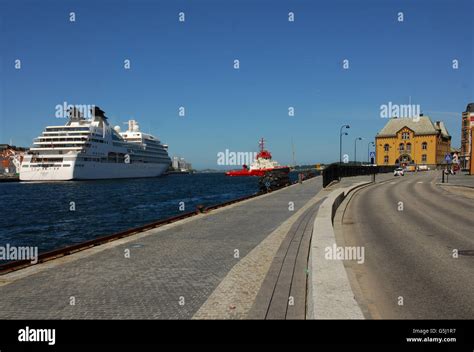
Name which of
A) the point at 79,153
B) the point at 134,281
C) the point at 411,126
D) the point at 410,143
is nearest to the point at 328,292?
the point at 134,281

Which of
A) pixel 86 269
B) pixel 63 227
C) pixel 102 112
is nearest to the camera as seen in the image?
pixel 86 269

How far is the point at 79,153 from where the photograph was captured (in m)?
91.8

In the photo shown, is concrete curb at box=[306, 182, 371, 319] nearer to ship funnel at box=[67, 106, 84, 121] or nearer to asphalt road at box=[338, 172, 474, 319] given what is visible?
asphalt road at box=[338, 172, 474, 319]

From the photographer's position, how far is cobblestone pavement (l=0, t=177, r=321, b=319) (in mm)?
5176

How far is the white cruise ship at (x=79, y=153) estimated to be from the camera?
91.5m

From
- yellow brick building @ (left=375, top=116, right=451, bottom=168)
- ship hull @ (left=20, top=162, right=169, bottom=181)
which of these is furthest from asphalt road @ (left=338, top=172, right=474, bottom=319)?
yellow brick building @ (left=375, top=116, right=451, bottom=168)

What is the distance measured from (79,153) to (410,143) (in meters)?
95.9

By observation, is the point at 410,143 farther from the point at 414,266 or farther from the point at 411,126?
the point at 414,266

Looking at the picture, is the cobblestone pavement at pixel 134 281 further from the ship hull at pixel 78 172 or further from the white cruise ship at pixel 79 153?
the white cruise ship at pixel 79 153
